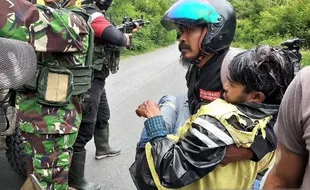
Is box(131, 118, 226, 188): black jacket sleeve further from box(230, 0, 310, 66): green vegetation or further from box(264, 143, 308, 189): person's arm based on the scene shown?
box(230, 0, 310, 66): green vegetation

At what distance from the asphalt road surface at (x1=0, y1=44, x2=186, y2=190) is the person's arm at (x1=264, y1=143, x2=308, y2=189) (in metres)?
2.38

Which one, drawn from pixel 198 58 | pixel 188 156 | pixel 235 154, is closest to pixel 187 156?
pixel 188 156

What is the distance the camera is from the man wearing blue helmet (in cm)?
198

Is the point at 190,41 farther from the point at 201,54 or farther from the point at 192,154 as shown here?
the point at 192,154

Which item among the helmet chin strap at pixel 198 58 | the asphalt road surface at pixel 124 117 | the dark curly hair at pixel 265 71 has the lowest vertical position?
the asphalt road surface at pixel 124 117

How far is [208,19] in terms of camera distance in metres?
1.98

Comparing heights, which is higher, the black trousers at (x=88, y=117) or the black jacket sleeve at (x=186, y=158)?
the black jacket sleeve at (x=186, y=158)

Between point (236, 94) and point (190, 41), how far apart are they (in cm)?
42

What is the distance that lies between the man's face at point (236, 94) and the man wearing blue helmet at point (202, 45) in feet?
0.56

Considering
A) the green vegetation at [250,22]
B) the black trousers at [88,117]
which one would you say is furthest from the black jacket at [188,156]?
the green vegetation at [250,22]

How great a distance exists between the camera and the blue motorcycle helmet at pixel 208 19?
1965 millimetres

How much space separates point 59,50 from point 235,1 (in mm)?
36433

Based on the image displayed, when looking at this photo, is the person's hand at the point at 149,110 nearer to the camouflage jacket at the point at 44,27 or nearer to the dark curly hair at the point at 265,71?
the dark curly hair at the point at 265,71

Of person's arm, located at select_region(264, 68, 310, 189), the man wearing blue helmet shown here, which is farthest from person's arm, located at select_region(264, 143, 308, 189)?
the man wearing blue helmet
